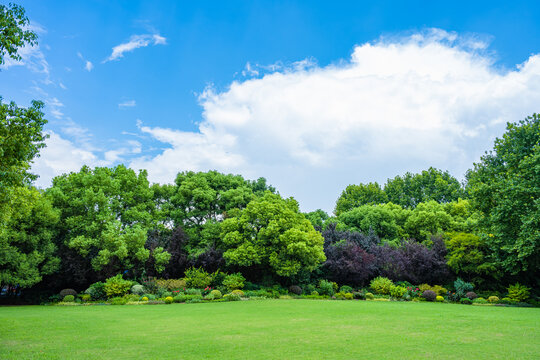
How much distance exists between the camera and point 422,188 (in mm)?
55000

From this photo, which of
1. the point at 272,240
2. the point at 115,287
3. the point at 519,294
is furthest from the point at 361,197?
the point at 115,287

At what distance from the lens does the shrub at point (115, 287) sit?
71.1ft

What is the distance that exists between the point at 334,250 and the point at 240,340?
67.6ft

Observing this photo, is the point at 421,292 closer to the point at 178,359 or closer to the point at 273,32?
the point at 273,32

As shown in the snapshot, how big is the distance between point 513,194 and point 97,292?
2605 centimetres

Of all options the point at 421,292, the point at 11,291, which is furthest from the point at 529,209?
the point at 11,291

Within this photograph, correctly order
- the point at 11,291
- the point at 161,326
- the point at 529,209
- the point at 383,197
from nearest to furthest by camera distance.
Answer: the point at 161,326, the point at 529,209, the point at 11,291, the point at 383,197

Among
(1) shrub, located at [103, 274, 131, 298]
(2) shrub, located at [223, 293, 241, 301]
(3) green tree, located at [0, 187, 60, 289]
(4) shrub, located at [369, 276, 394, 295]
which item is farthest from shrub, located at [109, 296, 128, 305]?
(4) shrub, located at [369, 276, 394, 295]

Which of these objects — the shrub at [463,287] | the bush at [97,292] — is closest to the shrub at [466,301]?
the shrub at [463,287]

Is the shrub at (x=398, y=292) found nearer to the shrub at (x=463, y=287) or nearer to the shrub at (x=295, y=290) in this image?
the shrub at (x=463, y=287)

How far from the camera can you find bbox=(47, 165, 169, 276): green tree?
23547mm

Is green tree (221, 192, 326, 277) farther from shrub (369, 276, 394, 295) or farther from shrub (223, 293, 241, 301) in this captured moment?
shrub (369, 276, 394, 295)

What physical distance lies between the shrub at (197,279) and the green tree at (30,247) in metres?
8.82

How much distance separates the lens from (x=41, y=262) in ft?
75.3
